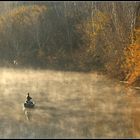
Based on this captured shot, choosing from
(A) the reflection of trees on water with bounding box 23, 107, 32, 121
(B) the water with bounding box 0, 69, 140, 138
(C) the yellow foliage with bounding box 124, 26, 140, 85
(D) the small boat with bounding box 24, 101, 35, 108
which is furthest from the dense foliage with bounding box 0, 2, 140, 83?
(A) the reflection of trees on water with bounding box 23, 107, 32, 121

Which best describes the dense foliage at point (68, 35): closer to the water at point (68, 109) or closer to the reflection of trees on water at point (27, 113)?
the water at point (68, 109)

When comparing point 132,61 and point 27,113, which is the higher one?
point 132,61

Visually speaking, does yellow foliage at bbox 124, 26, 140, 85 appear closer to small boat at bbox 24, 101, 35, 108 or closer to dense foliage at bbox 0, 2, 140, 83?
dense foliage at bbox 0, 2, 140, 83

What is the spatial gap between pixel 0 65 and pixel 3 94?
13095 millimetres

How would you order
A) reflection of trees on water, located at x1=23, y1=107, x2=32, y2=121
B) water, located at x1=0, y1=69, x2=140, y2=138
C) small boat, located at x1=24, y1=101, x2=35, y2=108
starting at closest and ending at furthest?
1. water, located at x1=0, y1=69, x2=140, y2=138
2. reflection of trees on water, located at x1=23, y1=107, x2=32, y2=121
3. small boat, located at x1=24, y1=101, x2=35, y2=108

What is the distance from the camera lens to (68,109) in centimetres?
2039

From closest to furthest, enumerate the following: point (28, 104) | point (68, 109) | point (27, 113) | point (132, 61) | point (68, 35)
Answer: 1. point (27, 113)
2. point (68, 109)
3. point (28, 104)
4. point (132, 61)
5. point (68, 35)

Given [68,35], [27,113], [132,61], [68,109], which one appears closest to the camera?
[27,113]

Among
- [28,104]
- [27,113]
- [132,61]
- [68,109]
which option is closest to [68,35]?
[132,61]

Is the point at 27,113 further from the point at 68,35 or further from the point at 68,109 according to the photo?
the point at 68,35

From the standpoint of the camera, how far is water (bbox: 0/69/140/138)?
17125mm

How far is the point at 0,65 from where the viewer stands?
3709 cm

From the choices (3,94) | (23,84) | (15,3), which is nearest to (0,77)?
(23,84)

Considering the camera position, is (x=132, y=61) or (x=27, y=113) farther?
(x=132, y=61)
